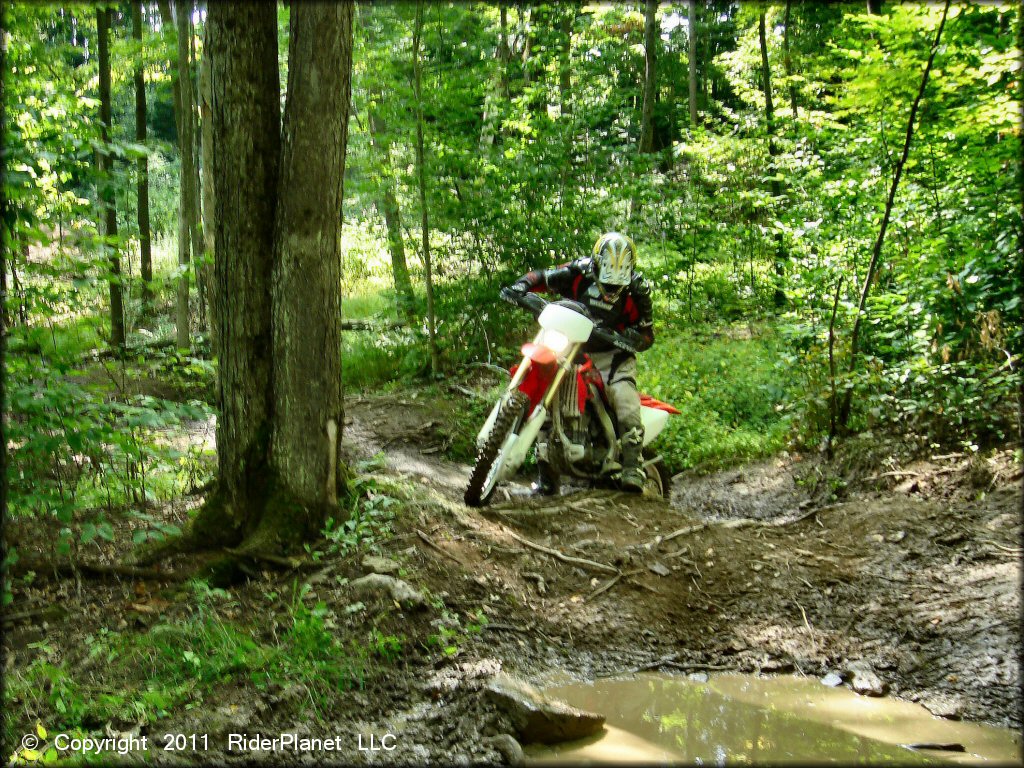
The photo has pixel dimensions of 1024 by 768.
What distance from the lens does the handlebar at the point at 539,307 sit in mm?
6156

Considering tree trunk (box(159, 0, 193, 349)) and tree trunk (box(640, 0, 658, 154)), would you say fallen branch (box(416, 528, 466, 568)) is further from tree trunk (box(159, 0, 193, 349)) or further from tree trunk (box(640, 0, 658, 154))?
tree trunk (box(640, 0, 658, 154))

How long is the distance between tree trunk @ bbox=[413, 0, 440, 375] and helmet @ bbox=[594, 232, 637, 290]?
166 inches

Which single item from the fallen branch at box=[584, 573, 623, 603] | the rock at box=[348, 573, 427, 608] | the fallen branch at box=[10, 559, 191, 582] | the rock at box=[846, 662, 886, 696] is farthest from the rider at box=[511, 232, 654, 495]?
the fallen branch at box=[10, 559, 191, 582]

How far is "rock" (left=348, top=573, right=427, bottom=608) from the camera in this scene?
13.6ft

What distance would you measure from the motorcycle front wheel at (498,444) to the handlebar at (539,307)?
810 mm

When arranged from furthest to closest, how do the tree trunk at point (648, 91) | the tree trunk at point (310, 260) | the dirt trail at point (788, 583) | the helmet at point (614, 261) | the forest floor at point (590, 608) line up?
the tree trunk at point (648, 91) < the helmet at point (614, 261) < the tree trunk at point (310, 260) < the dirt trail at point (788, 583) < the forest floor at point (590, 608)

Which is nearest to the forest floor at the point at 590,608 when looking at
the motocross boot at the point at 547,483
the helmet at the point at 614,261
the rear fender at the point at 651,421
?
the motocross boot at the point at 547,483

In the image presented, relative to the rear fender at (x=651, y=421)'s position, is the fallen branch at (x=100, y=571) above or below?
below

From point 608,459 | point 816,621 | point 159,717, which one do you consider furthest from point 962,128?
point 159,717

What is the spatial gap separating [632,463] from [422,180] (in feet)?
16.9

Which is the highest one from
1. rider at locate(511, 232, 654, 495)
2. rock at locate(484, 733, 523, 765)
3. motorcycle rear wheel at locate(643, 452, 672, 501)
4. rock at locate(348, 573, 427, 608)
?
rider at locate(511, 232, 654, 495)

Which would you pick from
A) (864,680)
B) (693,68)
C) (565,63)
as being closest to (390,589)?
(864,680)

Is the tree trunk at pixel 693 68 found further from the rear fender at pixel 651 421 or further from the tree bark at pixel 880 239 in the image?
the rear fender at pixel 651 421

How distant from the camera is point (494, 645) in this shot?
4.09m
